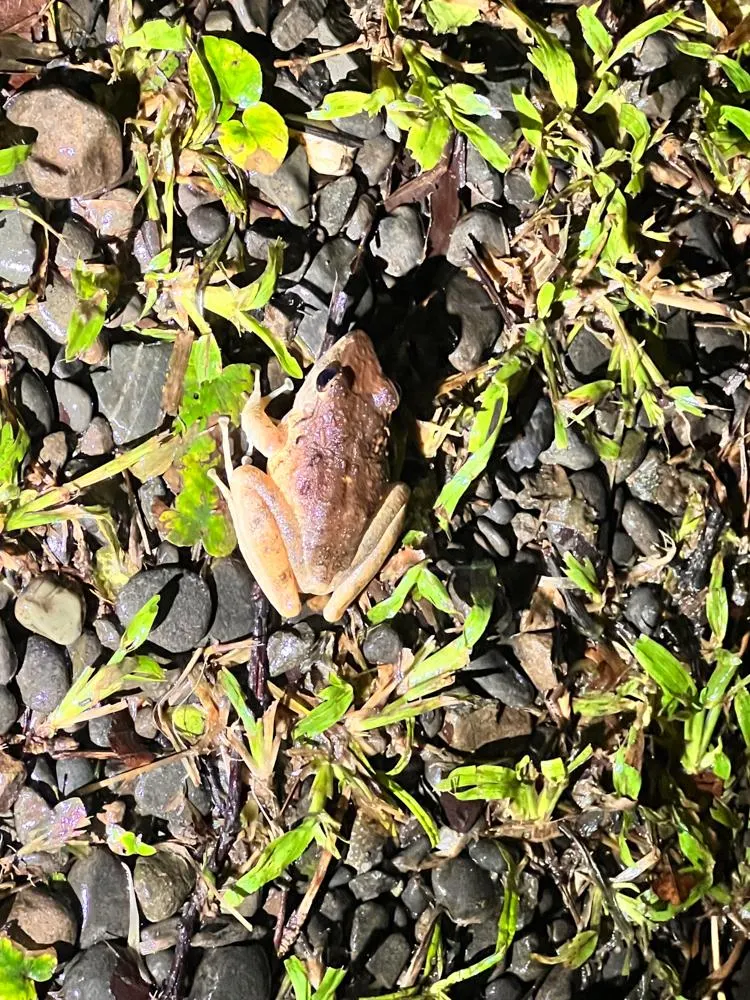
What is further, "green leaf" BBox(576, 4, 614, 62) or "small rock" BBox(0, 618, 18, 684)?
"green leaf" BBox(576, 4, 614, 62)

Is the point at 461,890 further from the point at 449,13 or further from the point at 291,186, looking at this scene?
the point at 449,13

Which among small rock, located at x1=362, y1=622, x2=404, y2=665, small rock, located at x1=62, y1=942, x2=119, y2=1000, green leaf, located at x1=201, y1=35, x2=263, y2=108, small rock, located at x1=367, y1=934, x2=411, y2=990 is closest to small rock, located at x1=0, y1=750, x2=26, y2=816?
small rock, located at x1=62, y1=942, x2=119, y2=1000

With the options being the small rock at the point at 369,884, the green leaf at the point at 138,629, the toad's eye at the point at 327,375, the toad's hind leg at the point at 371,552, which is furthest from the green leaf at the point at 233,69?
the small rock at the point at 369,884

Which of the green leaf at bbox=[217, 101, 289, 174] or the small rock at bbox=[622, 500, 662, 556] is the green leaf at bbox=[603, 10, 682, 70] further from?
the small rock at bbox=[622, 500, 662, 556]

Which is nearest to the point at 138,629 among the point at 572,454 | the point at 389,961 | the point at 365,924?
the point at 365,924

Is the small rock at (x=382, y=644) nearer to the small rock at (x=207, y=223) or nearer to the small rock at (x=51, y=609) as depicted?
the small rock at (x=51, y=609)

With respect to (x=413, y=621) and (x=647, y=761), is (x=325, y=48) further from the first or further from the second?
(x=647, y=761)
